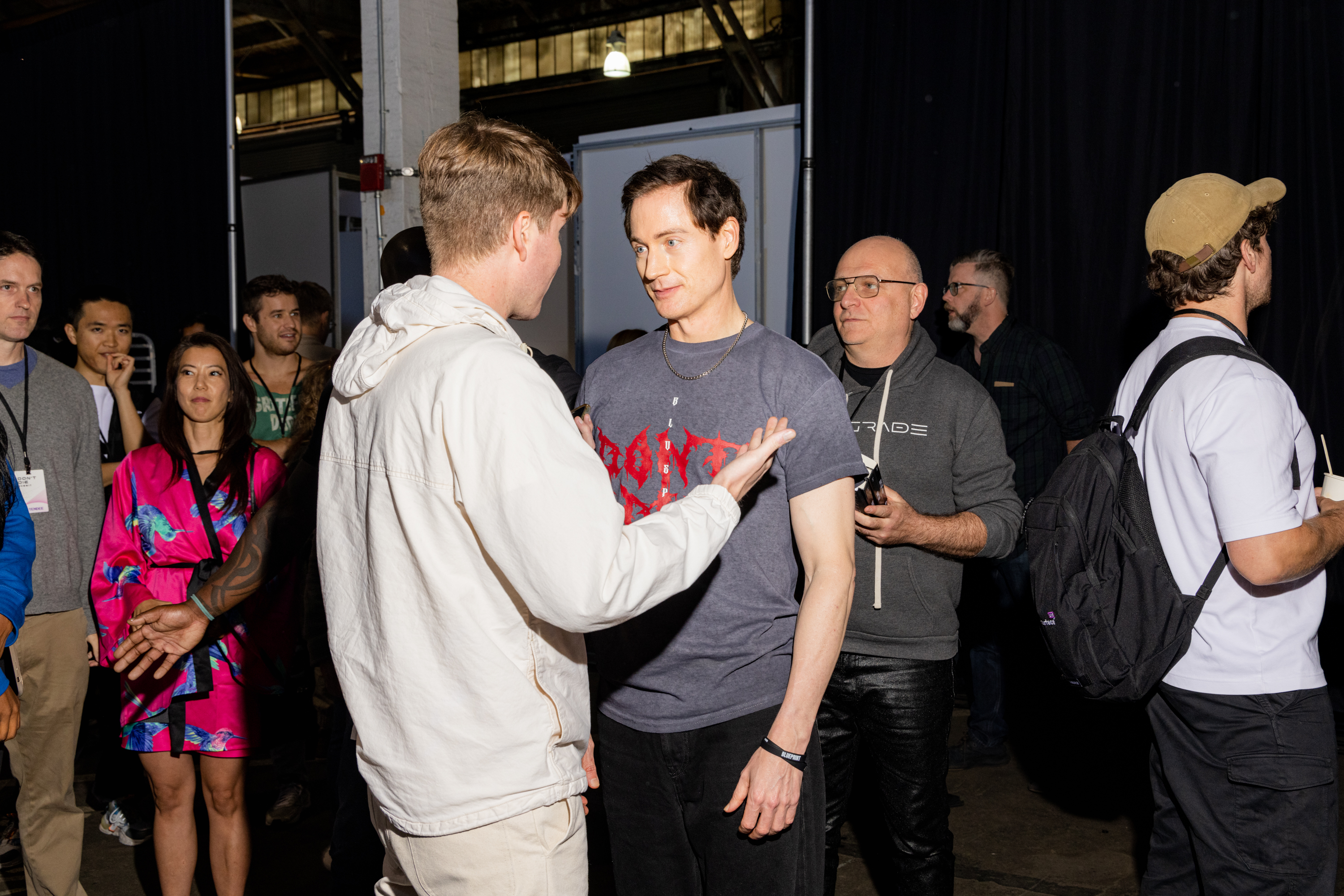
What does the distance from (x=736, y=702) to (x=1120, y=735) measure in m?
1.89

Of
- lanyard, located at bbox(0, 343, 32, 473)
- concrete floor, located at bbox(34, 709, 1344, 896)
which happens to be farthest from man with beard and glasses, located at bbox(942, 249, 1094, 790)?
lanyard, located at bbox(0, 343, 32, 473)

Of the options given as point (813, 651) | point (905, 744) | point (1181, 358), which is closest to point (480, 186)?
point (813, 651)

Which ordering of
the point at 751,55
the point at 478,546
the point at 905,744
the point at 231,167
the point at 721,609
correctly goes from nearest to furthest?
the point at 478,546 → the point at 721,609 → the point at 905,744 → the point at 231,167 → the point at 751,55

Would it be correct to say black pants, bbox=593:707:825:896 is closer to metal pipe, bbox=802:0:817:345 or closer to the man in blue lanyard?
Answer: the man in blue lanyard

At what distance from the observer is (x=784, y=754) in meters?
1.43

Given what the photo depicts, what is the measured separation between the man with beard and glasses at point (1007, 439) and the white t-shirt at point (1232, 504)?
77.8 inches

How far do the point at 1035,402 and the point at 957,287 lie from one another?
1.92 ft

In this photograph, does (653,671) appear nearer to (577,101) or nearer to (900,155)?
(900,155)

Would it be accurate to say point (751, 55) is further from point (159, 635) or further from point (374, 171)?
point (159, 635)

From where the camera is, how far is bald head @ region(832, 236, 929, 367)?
229 cm

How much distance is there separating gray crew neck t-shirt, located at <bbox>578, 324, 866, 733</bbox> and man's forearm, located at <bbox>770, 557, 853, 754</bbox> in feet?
0.22

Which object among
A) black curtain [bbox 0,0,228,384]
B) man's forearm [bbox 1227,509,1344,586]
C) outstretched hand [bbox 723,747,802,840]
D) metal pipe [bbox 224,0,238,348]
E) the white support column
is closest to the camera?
outstretched hand [bbox 723,747,802,840]

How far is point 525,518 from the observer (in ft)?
3.51

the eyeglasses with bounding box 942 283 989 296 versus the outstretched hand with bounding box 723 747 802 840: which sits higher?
the eyeglasses with bounding box 942 283 989 296
